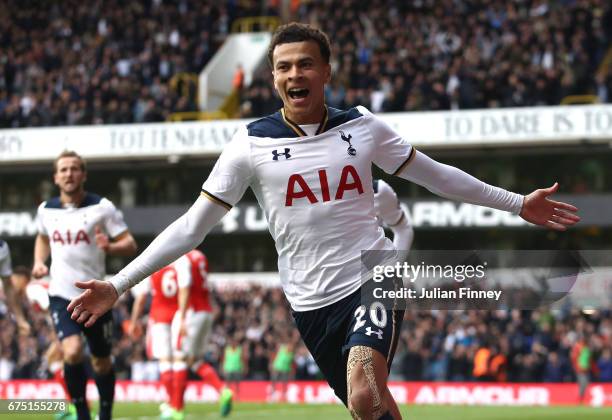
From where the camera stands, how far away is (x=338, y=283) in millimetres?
6566

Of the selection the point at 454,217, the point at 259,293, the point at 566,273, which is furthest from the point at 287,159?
the point at 454,217

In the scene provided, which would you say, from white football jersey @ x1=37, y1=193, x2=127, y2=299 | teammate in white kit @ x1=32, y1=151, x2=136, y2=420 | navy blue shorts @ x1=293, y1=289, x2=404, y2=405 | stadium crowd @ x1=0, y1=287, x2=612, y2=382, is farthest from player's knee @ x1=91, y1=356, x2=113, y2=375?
stadium crowd @ x1=0, y1=287, x2=612, y2=382

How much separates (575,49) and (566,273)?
74.8 feet

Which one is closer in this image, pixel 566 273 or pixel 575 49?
pixel 566 273

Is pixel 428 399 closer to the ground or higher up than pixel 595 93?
closer to the ground

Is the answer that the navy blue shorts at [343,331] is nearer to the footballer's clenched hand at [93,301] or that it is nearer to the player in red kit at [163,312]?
the footballer's clenched hand at [93,301]

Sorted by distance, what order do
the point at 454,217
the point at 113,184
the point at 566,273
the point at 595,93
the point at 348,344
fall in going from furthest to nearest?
the point at 113,184
the point at 454,217
the point at 595,93
the point at 566,273
the point at 348,344

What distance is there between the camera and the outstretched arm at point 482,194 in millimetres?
6797

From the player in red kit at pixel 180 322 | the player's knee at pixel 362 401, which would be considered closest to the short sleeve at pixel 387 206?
the player's knee at pixel 362 401

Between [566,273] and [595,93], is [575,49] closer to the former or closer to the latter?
[595,93]

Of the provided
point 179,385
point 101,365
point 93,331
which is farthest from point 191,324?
point 93,331

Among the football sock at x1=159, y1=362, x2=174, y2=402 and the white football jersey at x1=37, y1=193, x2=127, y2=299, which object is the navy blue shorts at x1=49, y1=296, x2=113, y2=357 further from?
the football sock at x1=159, y1=362, x2=174, y2=402

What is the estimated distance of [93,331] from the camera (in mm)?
10555

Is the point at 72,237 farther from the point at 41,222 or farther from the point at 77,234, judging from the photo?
the point at 41,222
